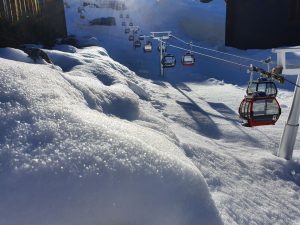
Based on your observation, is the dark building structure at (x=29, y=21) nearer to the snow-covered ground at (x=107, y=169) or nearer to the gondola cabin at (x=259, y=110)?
the snow-covered ground at (x=107, y=169)

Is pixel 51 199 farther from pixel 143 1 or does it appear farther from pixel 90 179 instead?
pixel 143 1

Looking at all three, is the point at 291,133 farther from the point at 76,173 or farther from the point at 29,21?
the point at 29,21

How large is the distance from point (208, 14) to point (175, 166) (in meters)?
33.1

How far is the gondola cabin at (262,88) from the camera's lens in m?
5.46

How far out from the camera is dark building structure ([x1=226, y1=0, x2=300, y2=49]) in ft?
37.1

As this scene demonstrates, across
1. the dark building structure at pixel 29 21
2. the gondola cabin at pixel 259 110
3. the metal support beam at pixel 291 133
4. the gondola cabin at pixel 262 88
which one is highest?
the dark building structure at pixel 29 21

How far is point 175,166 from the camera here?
2.97 meters

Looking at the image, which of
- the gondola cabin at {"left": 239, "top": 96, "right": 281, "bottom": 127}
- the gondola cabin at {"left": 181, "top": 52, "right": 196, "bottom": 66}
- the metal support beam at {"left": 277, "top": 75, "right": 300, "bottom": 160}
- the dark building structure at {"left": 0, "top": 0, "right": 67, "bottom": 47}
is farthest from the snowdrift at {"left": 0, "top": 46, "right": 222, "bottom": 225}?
the gondola cabin at {"left": 181, "top": 52, "right": 196, "bottom": 66}

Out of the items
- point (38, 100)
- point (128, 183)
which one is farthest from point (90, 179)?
point (38, 100)

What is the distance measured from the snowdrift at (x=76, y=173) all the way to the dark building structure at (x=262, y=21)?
899 cm

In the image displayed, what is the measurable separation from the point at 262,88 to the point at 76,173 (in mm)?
3885

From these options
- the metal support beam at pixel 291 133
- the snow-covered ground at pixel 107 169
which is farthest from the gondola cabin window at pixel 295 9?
the snow-covered ground at pixel 107 169

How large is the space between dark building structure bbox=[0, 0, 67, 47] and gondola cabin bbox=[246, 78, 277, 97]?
22.7 ft

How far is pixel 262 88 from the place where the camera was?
18.0ft
